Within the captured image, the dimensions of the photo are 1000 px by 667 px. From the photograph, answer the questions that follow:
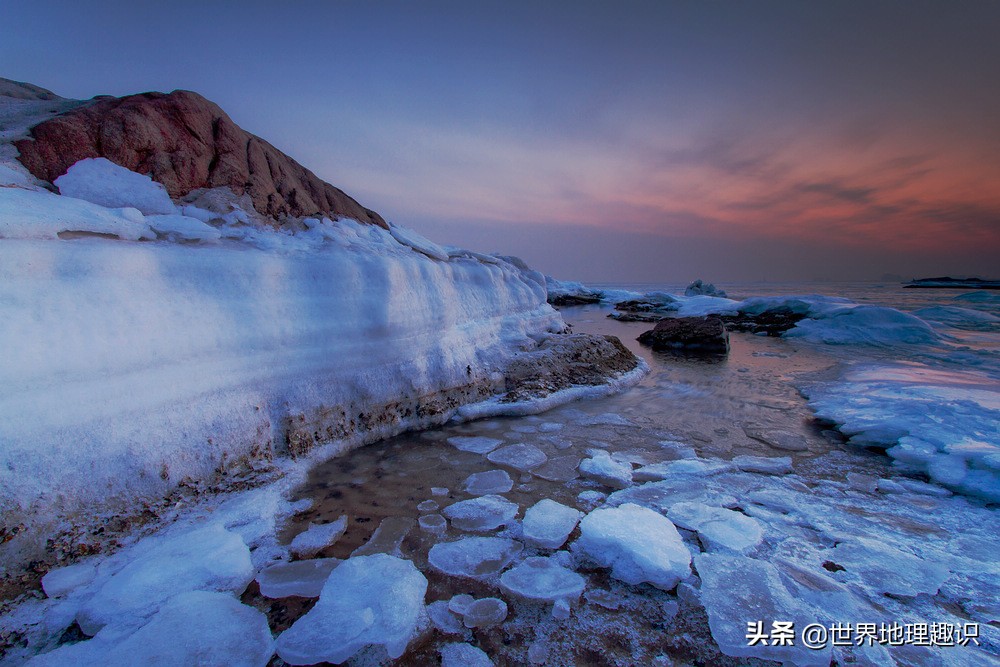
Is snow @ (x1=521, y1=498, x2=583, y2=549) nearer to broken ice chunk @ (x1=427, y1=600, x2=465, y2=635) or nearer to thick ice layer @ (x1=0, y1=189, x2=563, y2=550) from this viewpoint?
broken ice chunk @ (x1=427, y1=600, x2=465, y2=635)

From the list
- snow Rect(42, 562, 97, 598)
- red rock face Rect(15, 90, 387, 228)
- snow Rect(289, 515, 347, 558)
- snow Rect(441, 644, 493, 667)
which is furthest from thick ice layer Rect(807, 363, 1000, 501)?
red rock face Rect(15, 90, 387, 228)

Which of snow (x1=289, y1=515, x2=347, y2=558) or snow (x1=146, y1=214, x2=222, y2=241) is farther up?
snow (x1=146, y1=214, x2=222, y2=241)

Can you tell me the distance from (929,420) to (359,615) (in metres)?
4.40

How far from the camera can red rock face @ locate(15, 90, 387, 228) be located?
2.58 m

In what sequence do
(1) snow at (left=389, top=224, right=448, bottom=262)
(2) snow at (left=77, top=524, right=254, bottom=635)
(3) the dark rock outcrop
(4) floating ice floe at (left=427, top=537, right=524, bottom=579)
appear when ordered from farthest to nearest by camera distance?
(3) the dark rock outcrop
(1) snow at (left=389, top=224, right=448, bottom=262)
(4) floating ice floe at (left=427, top=537, right=524, bottom=579)
(2) snow at (left=77, top=524, right=254, bottom=635)

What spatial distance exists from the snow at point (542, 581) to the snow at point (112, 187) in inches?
120

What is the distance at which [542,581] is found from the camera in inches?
63.9

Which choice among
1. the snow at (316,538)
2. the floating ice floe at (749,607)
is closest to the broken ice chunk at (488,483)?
the snow at (316,538)

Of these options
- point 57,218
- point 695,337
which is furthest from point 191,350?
point 695,337

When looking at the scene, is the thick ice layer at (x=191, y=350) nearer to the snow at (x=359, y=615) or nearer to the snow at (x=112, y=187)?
the snow at (x=112, y=187)

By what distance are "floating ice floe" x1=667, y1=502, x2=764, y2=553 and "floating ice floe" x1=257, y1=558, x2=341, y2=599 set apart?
161cm

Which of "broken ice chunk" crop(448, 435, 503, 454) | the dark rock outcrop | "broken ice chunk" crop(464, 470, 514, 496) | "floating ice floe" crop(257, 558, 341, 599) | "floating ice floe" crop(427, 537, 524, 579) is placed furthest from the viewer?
the dark rock outcrop

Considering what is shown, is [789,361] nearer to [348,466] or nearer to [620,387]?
[620,387]

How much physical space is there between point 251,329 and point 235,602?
5.19 ft
